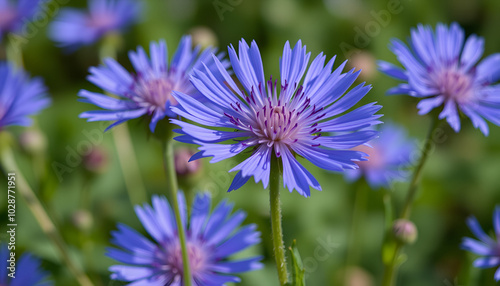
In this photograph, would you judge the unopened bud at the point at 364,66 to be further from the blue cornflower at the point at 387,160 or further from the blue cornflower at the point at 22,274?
the blue cornflower at the point at 22,274

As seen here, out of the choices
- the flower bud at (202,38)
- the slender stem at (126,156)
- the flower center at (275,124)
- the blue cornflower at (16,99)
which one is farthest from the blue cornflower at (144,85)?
the slender stem at (126,156)

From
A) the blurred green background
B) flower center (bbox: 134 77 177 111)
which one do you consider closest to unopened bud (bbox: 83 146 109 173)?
the blurred green background

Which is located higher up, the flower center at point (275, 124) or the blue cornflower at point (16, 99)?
the blue cornflower at point (16, 99)

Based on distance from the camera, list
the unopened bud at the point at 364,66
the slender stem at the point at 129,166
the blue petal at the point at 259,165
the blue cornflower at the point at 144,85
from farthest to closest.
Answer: the slender stem at the point at 129,166, the unopened bud at the point at 364,66, the blue cornflower at the point at 144,85, the blue petal at the point at 259,165

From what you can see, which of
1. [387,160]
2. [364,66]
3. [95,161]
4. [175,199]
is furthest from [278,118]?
[387,160]

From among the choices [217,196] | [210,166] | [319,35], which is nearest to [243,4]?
[319,35]

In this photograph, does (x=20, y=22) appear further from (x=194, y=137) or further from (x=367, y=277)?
(x=367, y=277)
